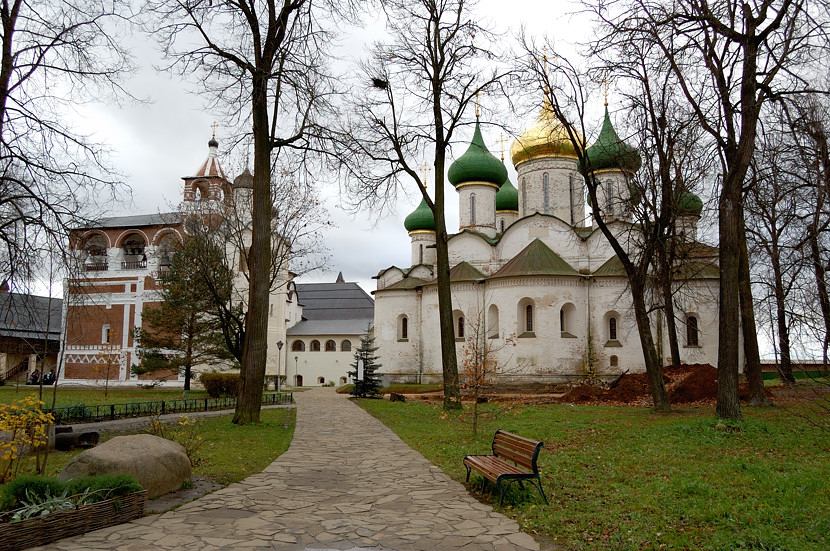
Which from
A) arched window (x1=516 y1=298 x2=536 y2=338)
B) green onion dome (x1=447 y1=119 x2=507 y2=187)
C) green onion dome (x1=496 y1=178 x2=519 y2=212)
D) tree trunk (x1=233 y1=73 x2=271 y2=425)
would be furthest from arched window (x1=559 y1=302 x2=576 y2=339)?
tree trunk (x1=233 y1=73 x2=271 y2=425)

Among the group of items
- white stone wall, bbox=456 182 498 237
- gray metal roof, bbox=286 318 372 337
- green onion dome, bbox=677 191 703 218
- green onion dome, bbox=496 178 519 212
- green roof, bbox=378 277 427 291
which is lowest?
gray metal roof, bbox=286 318 372 337

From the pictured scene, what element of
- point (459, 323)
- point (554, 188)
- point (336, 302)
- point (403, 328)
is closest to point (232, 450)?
point (459, 323)

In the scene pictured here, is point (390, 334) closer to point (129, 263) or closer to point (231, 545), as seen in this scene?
point (129, 263)

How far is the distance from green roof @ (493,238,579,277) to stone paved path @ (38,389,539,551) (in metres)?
19.3

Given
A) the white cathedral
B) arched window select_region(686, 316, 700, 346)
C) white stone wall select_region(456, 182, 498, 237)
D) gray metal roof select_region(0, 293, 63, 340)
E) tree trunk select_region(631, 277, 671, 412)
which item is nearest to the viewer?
gray metal roof select_region(0, 293, 63, 340)

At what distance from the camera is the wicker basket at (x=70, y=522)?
478 centimetres

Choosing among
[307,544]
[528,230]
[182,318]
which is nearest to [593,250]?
[528,230]

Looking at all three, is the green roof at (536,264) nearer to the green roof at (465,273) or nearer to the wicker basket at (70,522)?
the green roof at (465,273)

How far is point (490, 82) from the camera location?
1616cm

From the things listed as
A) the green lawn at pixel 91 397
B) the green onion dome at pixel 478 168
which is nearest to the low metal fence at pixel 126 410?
the green lawn at pixel 91 397

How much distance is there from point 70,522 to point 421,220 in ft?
109

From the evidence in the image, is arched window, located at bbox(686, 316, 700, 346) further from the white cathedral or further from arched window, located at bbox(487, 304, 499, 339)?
arched window, located at bbox(487, 304, 499, 339)

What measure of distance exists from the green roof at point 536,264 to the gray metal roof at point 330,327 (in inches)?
800

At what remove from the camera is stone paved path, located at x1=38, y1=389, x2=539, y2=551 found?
16.4 feet
